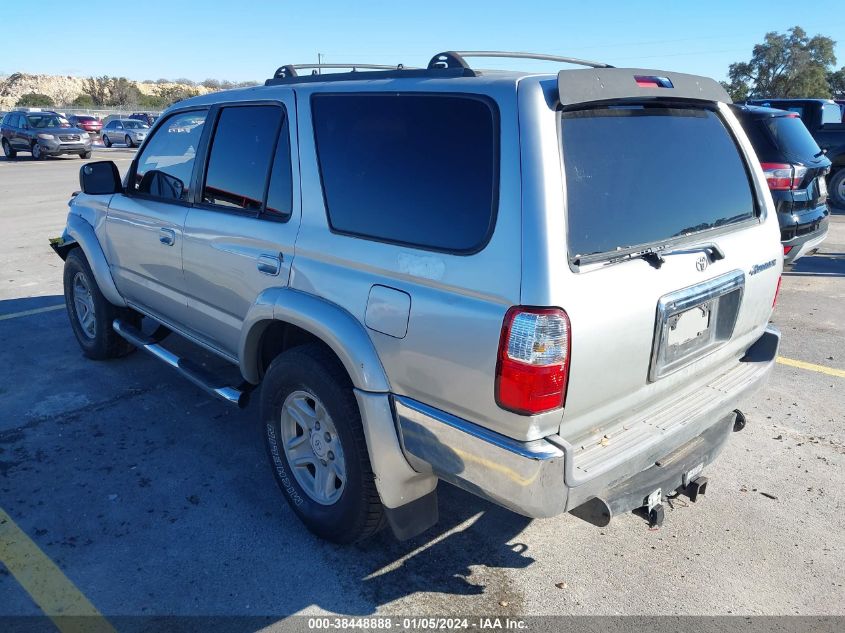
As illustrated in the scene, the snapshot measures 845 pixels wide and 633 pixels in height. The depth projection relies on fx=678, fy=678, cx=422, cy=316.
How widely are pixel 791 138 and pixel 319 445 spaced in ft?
22.5

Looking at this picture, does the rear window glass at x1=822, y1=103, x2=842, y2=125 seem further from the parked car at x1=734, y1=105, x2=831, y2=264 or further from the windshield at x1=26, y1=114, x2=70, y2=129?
the windshield at x1=26, y1=114, x2=70, y2=129

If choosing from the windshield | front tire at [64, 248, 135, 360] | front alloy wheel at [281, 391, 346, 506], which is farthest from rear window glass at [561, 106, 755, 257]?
the windshield

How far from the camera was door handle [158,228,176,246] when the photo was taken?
401cm

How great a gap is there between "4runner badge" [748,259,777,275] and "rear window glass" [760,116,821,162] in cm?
494

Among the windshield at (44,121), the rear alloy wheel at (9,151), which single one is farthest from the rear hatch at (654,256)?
the rear alloy wheel at (9,151)

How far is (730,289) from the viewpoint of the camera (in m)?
2.87

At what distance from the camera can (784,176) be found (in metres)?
7.18

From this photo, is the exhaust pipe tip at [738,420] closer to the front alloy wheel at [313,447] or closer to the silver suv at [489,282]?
the silver suv at [489,282]

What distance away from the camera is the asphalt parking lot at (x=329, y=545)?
2.86m

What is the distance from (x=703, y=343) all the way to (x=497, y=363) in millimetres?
1098

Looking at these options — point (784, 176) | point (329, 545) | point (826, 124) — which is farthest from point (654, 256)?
point (826, 124)

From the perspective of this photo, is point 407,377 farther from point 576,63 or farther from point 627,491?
point 576,63

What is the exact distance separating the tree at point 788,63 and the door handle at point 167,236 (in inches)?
1989

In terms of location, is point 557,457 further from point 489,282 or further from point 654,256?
point 654,256
